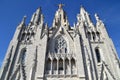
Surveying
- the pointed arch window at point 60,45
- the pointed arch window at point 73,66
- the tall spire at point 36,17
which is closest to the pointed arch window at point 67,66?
the pointed arch window at point 73,66

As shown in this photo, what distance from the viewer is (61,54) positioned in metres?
24.0

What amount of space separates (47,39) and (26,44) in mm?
3073

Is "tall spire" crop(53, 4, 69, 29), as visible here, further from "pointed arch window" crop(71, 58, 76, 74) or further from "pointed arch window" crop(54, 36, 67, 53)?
"pointed arch window" crop(71, 58, 76, 74)

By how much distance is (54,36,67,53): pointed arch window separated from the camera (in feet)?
83.5

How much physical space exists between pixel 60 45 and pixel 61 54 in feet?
8.21

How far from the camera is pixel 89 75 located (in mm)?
21188

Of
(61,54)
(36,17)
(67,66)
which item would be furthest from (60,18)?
(67,66)

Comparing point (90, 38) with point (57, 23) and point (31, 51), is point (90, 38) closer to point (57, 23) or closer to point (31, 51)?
point (57, 23)

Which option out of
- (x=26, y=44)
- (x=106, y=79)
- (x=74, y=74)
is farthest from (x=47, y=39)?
(x=106, y=79)

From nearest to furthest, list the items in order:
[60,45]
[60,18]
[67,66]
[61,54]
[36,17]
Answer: [67,66] < [61,54] < [60,45] < [36,17] < [60,18]

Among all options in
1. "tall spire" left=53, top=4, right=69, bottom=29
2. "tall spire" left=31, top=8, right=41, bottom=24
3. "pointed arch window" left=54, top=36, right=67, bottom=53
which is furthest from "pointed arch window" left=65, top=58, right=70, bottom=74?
"tall spire" left=31, top=8, right=41, bottom=24

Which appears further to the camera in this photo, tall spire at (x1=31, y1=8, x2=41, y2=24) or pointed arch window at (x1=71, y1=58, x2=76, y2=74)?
tall spire at (x1=31, y1=8, x2=41, y2=24)

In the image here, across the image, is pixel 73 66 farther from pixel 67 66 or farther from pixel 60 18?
pixel 60 18

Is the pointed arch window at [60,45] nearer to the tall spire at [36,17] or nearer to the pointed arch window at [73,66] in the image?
the pointed arch window at [73,66]
